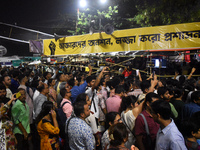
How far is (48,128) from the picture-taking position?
10.2ft

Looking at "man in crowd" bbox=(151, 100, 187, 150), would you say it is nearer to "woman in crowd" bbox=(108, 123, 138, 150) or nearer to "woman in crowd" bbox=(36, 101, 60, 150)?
"woman in crowd" bbox=(108, 123, 138, 150)

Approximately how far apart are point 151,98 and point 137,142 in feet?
2.68

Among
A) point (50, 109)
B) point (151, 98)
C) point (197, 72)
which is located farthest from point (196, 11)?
point (50, 109)

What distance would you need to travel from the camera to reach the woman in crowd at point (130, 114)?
10.3ft

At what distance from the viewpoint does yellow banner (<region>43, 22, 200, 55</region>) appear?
6.81m

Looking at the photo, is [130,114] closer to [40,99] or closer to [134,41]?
[40,99]

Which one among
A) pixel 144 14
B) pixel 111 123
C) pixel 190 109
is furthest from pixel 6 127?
pixel 144 14

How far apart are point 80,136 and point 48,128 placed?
0.75 metres

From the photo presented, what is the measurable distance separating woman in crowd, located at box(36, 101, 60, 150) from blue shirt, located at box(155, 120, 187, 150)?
1.81 meters

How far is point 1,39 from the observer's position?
514 inches

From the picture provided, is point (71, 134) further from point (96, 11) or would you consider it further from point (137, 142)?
point (96, 11)

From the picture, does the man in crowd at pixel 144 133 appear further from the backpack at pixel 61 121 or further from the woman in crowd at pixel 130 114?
the backpack at pixel 61 121

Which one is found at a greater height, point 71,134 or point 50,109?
point 50,109

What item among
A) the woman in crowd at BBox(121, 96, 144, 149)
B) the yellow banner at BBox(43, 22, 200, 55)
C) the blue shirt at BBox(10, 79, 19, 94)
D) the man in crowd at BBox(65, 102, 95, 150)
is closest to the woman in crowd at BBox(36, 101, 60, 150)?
the man in crowd at BBox(65, 102, 95, 150)
